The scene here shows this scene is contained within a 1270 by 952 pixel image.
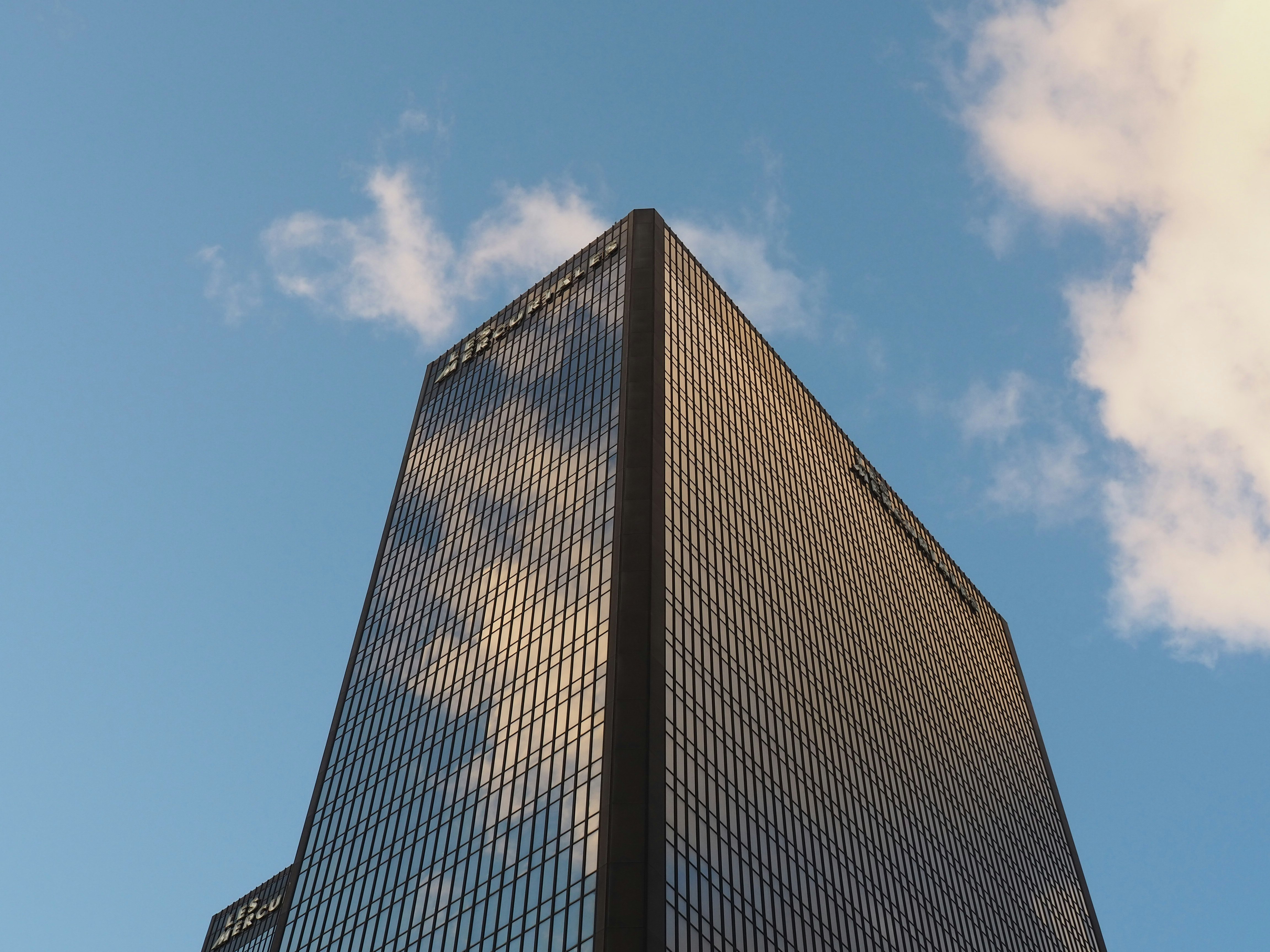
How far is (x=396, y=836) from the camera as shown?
3223 inches

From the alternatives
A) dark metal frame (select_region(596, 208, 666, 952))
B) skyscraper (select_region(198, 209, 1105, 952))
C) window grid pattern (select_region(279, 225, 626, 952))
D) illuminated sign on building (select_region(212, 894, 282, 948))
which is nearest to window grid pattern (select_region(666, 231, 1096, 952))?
skyscraper (select_region(198, 209, 1105, 952))

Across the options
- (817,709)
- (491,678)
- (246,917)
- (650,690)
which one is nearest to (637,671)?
(650,690)

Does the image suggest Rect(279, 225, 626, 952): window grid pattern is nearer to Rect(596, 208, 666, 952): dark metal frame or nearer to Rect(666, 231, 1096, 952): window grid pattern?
Rect(596, 208, 666, 952): dark metal frame

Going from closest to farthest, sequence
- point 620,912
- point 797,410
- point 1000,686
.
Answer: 1. point 620,912
2. point 797,410
3. point 1000,686

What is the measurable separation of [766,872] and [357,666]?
139 feet

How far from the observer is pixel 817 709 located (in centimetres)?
9419

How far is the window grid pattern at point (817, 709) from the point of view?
243 ft

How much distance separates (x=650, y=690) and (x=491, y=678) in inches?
630

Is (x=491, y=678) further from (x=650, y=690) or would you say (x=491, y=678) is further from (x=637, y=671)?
(x=650, y=690)

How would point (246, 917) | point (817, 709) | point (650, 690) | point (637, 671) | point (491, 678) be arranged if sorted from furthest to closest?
point (246, 917), point (817, 709), point (491, 678), point (637, 671), point (650, 690)

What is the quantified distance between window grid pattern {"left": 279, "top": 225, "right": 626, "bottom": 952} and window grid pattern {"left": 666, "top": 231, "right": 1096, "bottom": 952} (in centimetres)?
565

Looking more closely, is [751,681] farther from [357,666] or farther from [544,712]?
[357,666]

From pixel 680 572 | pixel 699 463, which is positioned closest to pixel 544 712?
pixel 680 572

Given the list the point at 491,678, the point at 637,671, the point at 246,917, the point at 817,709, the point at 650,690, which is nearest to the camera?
the point at 650,690
